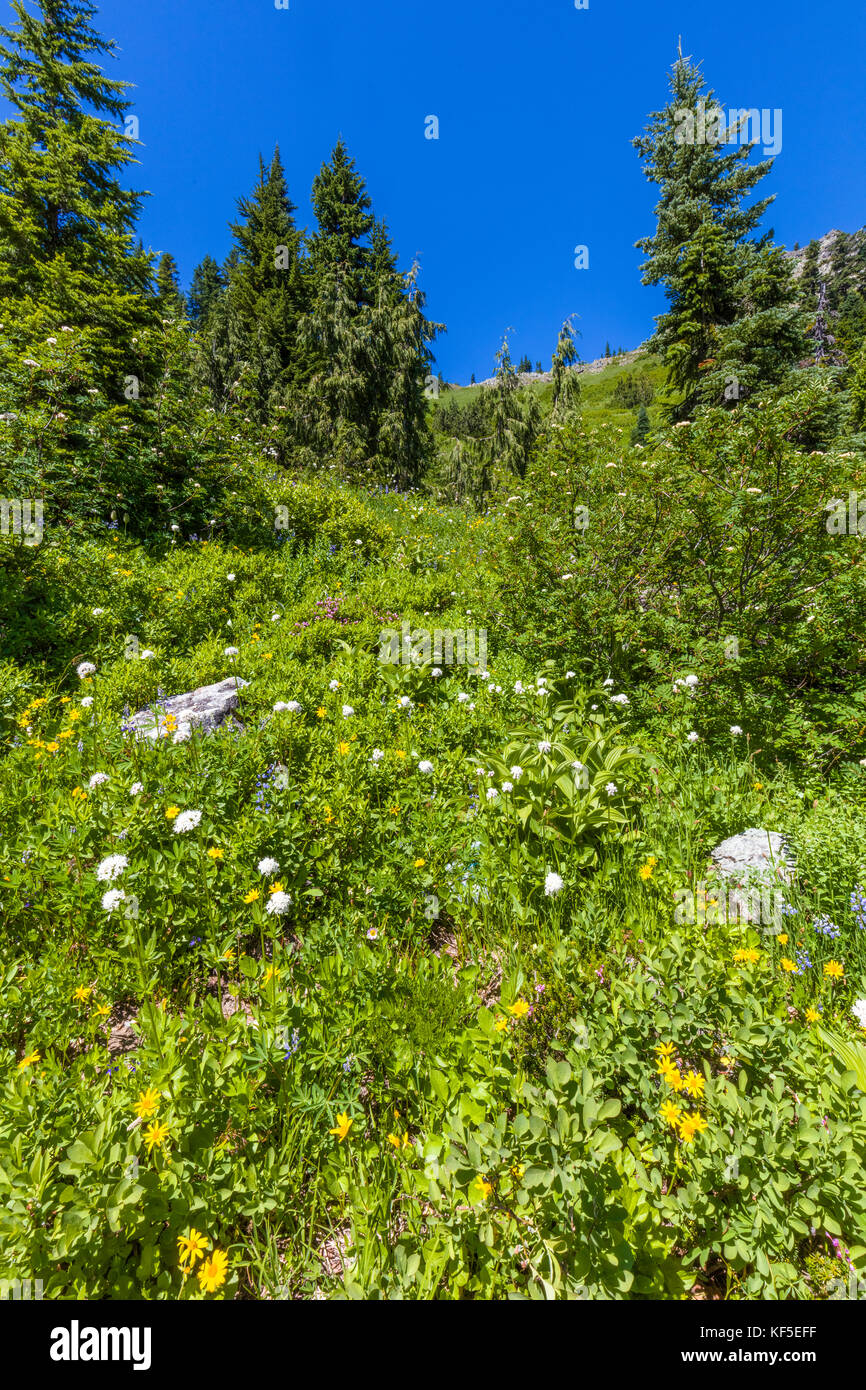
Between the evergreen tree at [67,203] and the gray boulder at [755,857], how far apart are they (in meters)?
10.8

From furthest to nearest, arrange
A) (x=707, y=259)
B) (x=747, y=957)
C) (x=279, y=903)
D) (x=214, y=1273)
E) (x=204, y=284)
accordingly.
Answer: (x=204, y=284) → (x=707, y=259) → (x=279, y=903) → (x=747, y=957) → (x=214, y=1273)

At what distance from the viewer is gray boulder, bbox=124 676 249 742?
3986 mm

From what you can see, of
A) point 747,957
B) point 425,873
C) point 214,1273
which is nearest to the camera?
point 214,1273

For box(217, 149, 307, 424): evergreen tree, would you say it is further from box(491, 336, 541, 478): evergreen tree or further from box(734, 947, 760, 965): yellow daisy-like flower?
box(734, 947, 760, 965): yellow daisy-like flower

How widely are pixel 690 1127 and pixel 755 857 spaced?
194 cm

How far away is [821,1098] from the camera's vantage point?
1655mm

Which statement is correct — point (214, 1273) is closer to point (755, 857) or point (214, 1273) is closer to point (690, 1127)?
point (690, 1127)

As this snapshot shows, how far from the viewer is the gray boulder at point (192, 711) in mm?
3986

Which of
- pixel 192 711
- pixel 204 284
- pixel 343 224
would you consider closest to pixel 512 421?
pixel 343 224

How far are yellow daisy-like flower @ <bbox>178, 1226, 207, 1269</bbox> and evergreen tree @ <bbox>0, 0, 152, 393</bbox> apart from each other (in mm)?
10690

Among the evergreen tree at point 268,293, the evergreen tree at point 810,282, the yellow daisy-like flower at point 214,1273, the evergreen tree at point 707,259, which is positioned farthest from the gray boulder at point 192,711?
the evergreen tree at point 268,293

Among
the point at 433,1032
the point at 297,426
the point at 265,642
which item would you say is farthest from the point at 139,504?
the point at 297,426

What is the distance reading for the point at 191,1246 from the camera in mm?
1536

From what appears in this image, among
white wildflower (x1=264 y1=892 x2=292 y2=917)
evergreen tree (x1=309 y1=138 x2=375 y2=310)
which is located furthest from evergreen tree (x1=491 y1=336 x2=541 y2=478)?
white wildflower (x1=264 y1=892 x2=292 y2=917)
